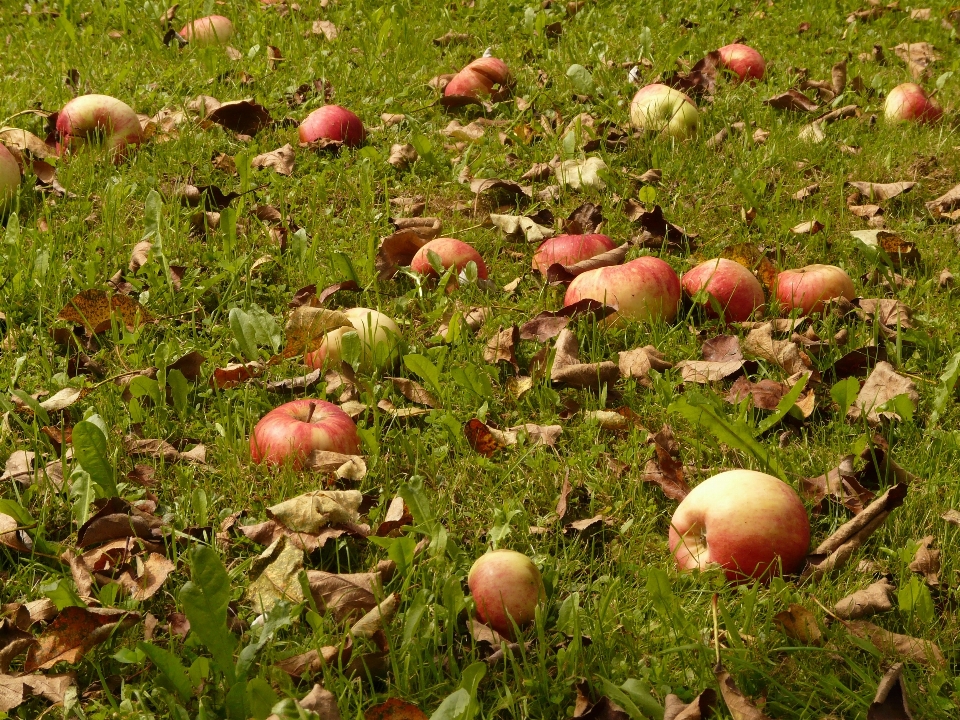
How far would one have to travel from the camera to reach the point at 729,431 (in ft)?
8.29

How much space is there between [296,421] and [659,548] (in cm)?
92

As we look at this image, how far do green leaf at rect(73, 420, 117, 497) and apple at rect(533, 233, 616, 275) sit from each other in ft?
5.26

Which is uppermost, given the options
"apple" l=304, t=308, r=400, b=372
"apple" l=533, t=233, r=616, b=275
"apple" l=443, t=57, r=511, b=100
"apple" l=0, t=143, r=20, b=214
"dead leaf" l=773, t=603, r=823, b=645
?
"apple" l=0, t=143, r=20, b=214

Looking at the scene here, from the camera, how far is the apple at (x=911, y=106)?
15.1 feet

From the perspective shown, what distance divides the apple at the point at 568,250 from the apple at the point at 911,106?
192 centimetres

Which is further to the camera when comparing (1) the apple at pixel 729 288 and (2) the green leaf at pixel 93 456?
(1) the apple at pixel 729 288

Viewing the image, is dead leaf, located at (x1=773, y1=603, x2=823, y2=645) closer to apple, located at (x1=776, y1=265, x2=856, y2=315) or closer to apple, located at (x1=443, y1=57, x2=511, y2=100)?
apple, located at (x1=776, y1=265, x2=856, y2=315)

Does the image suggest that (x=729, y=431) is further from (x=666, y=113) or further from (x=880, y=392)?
(x=666, y=113)

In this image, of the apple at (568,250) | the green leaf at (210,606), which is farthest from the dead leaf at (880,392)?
the green leaf at (210,606)

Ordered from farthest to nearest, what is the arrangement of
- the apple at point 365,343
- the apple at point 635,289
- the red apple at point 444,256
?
the red apple at point 444,256, the apple at point 635,289, the apple at point 365,343

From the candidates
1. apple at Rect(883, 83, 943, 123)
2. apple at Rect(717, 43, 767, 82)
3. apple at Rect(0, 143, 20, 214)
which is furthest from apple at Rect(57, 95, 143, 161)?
apple at Rect(883, 83, 943, 123)

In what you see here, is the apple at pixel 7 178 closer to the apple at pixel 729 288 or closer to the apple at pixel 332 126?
the apple at pixel 332 126

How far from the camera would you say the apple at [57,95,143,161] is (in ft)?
13.5

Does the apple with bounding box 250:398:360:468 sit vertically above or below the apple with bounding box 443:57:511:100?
below
